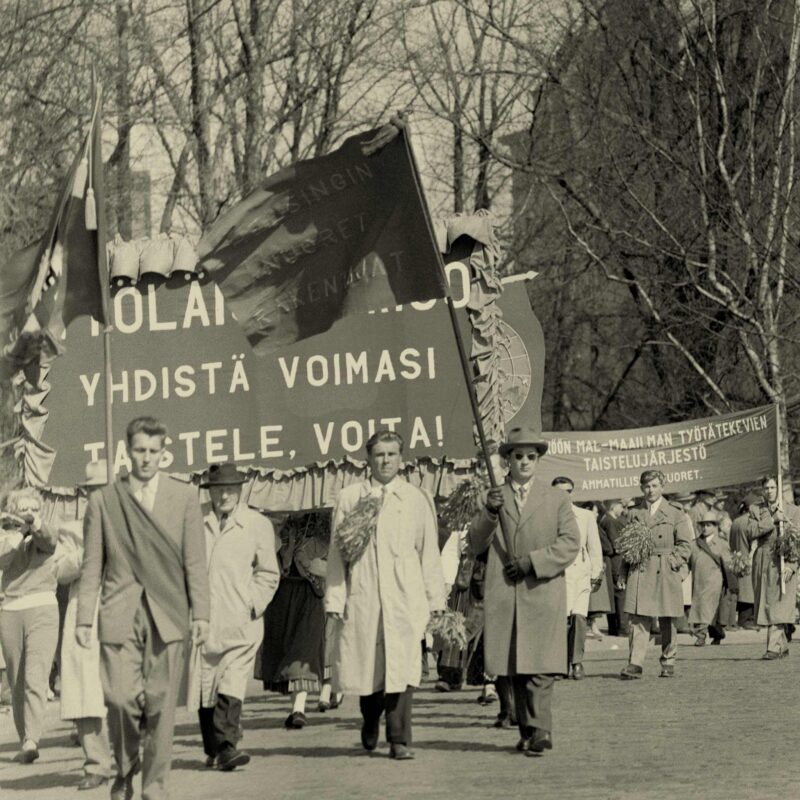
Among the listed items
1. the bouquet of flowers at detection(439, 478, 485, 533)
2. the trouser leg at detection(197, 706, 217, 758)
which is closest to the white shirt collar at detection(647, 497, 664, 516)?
the bouquet of flowers at detection(439, 478, 485, 533)

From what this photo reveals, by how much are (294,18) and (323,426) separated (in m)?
19.1

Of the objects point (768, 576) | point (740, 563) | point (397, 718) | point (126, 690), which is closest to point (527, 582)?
point (397, 718)

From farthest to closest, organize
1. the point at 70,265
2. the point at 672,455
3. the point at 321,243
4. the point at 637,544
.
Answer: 1. the point at 672,455
2. the point at 637,544
3. the point at 321,243
4. the point at 70,265

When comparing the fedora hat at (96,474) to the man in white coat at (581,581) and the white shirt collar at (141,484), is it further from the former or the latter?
the man in white coat at (581,581)

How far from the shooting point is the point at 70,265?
41.0ft

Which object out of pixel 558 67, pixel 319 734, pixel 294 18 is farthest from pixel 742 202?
pixel 319 734

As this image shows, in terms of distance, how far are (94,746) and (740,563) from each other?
14634 millimetres

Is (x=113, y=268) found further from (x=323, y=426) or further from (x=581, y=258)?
(x=581, y=258)

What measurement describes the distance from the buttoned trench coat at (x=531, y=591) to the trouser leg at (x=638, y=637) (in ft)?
19.2

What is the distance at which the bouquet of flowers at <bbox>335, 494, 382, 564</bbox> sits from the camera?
12109 millimetres

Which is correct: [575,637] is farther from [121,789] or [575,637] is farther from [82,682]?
[121,789]

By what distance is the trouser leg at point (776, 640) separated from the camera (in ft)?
67.5

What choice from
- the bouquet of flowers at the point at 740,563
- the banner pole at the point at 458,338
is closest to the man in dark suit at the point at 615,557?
the bouquet of flowers at the point at 740,563

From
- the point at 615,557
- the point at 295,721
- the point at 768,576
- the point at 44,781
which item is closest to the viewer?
the point at 44,781
